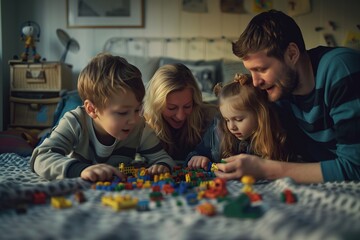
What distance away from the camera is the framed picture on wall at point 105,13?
11.4 feet

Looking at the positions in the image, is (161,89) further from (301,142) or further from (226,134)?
(301,142)

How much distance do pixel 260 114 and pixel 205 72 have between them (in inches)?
65.6

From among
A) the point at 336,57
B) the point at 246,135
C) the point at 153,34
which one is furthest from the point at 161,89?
the point at 153,34

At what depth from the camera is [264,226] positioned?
681 millimetres

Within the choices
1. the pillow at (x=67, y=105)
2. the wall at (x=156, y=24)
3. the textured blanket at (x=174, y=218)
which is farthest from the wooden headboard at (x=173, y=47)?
the textured blanket at (x=174, y=218)

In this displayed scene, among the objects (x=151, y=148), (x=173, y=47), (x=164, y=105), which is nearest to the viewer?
(x=151, y=148)

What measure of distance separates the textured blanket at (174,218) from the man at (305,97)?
0.12 metres

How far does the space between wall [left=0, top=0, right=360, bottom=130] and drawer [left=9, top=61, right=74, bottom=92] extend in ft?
0.92

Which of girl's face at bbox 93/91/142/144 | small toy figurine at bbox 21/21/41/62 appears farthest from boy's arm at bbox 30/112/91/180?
small toy figurine at bbox 21/21/41/62

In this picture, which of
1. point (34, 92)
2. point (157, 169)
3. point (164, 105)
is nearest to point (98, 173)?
point (157, 169)

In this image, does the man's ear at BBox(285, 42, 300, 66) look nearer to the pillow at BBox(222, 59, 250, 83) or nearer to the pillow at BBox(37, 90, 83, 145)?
the pillow at BBox(37, 90, 83, 145)

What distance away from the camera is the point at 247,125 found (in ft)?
4.87

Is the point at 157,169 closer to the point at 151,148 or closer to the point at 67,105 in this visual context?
the point at 151,148

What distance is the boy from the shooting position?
4.16ft
